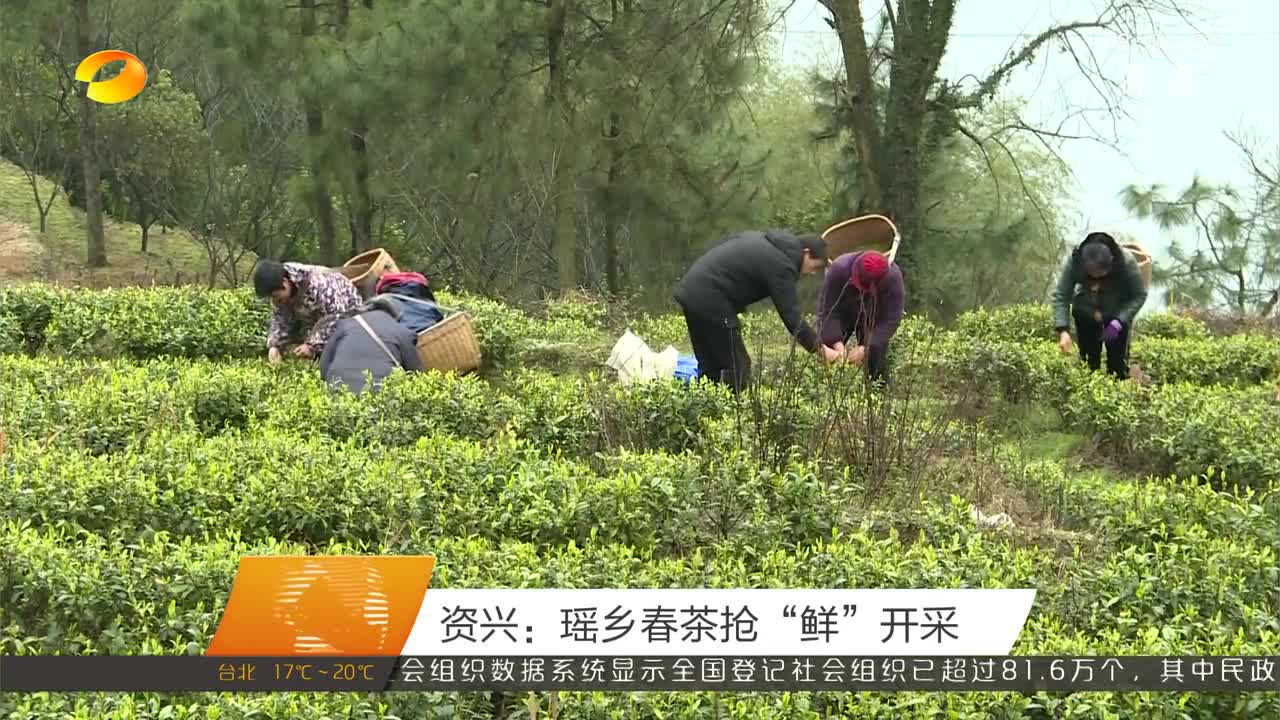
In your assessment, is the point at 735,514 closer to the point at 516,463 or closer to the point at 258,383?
the point at 516,463

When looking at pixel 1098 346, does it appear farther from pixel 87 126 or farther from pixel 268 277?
pixel 87 126

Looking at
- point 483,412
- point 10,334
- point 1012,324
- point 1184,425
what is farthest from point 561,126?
point 1184,425

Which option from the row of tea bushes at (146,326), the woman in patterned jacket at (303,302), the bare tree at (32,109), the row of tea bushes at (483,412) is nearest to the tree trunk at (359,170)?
the bare tree at (32,109)

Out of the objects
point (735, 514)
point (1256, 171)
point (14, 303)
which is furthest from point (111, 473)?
point (1256, 171)

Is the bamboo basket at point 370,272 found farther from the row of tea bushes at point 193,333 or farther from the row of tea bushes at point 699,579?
the row of tea bushes at point 699,579

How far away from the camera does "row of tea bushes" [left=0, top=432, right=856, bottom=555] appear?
405 cm

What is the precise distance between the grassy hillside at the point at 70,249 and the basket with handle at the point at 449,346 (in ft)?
26.8

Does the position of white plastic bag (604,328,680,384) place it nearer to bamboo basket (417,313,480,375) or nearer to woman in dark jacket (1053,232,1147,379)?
bamboo basket (417,313,480,375)

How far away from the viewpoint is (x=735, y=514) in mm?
4246

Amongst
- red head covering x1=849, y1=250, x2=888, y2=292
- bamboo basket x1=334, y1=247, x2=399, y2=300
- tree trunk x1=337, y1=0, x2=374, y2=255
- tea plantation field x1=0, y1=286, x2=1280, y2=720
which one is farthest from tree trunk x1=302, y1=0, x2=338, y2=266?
red head covering x1=849, y1=250, x2=888, y2=292

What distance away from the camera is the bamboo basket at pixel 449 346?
673cm

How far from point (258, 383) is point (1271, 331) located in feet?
27.3

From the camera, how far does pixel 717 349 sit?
621 cm
